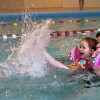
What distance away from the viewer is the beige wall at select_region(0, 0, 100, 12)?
1199 centimetres

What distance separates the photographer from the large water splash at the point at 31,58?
3336 millimetres

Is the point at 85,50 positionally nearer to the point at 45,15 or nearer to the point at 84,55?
the point at 84,55

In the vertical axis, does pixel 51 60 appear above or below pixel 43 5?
below

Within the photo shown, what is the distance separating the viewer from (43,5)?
12594 mm

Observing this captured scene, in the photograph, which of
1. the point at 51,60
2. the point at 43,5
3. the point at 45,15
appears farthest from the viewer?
the point at 43,5

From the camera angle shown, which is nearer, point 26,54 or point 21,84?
point 21,84

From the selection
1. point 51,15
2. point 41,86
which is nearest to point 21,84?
point 41,86

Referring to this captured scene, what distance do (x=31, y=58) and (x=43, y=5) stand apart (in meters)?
9.27

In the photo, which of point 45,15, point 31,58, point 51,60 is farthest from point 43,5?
point 51,60

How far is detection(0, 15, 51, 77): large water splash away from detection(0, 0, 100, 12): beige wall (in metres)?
8.27

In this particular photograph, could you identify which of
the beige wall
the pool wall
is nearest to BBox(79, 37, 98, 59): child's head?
the pool wall

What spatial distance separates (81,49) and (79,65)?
0.19 m

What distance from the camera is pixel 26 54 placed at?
3484 mm

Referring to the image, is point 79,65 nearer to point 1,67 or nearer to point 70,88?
point 70,88
